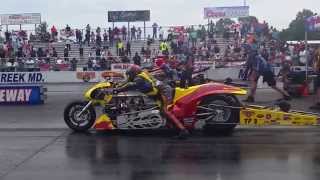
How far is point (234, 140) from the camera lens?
37.8 feet

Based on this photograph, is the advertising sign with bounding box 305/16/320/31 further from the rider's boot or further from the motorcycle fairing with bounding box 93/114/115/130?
the motorcycle fairing with bounding box 93/114/115/130

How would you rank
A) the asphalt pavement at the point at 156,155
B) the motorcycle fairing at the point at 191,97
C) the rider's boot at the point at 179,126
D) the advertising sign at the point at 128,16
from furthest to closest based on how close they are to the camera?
the advertising sign at the point at 128,16 < the motorcycle fairing at the point at 191,97 < the rider's boot at the point at 179,126 < the asphalt pavement at the point at 156,155

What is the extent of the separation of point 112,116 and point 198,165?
3723mm

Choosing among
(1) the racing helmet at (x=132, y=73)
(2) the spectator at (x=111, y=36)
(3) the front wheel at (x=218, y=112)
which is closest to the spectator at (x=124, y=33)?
(2) the spectator at (x=111, y=36)

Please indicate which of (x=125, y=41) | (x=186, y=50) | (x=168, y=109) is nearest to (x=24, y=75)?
(x=168, y=109)

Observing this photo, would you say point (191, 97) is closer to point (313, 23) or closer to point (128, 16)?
point (313, 23)

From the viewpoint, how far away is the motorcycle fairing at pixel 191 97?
1212 cm

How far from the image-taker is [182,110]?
1214 centimetres

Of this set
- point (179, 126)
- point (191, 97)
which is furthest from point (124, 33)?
point (179, 126)

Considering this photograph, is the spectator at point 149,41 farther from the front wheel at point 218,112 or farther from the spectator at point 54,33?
the front wheel at point 218,112

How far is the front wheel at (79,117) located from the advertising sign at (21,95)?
23.8 ft

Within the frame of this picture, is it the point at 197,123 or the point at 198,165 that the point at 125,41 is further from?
the point at 198,165

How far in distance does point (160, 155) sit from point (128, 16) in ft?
120

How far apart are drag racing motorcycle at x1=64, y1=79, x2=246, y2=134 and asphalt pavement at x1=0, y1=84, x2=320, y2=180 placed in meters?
0.24
